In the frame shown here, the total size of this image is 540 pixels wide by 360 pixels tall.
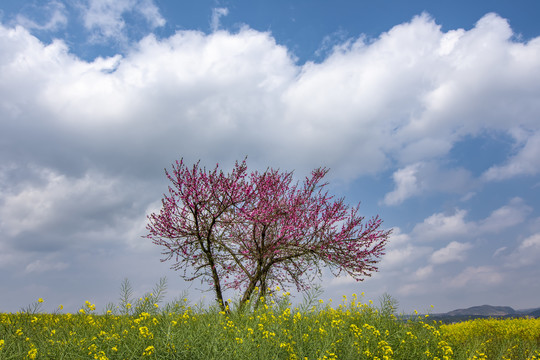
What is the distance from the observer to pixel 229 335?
695 cm

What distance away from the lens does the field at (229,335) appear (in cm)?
559

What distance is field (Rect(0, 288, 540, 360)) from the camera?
5.59 m

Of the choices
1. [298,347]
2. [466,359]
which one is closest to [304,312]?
[298,347]

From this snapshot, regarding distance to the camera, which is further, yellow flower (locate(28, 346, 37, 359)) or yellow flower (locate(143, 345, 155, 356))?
yellow flower (locate(28, 346, 37, 359))

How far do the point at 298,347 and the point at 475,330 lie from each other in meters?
11.4

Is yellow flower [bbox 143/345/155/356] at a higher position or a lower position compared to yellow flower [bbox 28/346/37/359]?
lower

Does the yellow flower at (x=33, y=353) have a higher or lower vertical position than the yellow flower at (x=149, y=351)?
higher

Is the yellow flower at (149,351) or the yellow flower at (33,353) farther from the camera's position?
the yellow flower at (33,353)

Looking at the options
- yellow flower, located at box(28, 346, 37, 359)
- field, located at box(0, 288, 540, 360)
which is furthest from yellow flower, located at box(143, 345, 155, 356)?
yellow flower, located at box(28, 346, 37, 359)

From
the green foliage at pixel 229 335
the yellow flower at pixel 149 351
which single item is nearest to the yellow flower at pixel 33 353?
the green foliage at pixel 229 335

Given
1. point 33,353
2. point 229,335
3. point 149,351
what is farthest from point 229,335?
point 33,353

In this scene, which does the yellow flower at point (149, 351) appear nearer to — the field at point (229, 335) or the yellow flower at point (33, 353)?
the field at point (229, 335)

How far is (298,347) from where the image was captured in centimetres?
620

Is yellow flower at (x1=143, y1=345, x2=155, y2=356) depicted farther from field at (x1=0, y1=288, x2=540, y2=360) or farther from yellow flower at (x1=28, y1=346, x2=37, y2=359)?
yellow flower at (x1=28, y1=346, x2=37, y2=359)
